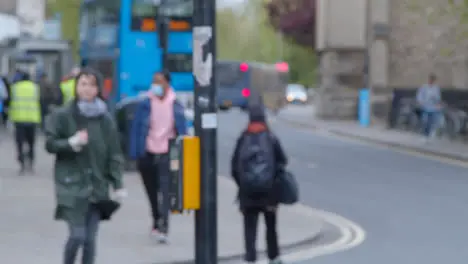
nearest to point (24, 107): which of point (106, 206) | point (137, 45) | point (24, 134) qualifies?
point (24, 134)

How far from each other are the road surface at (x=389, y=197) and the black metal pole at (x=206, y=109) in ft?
9.51

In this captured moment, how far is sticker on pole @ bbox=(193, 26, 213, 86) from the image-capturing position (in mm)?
8094

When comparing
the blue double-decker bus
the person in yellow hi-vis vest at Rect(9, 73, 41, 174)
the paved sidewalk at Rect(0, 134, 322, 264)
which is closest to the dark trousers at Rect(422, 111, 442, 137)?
the blue double-decker bus

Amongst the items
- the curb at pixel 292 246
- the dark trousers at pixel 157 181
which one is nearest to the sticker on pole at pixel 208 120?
the curb at pixel 292 246

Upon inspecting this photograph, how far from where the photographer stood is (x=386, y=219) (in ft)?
46.6

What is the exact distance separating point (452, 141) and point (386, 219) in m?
15.9

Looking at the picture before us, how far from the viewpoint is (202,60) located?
8.09 meters

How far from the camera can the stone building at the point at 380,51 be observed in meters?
42.7

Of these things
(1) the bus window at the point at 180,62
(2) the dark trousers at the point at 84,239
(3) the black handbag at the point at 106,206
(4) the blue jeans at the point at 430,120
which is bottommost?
(4) the blue jeans at the point at 430,120

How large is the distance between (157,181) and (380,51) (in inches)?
1273

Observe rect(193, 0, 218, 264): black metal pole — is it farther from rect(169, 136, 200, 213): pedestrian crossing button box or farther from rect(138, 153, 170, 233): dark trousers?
rect(138, 153, 170, 233): dark trousers

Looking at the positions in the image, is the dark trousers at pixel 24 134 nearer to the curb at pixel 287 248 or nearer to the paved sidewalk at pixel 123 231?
the paved sidewalk at pixel 123 231

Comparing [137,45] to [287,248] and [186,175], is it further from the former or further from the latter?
[186,175]

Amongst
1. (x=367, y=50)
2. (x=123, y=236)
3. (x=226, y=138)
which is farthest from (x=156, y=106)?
(x=367, y=50)
